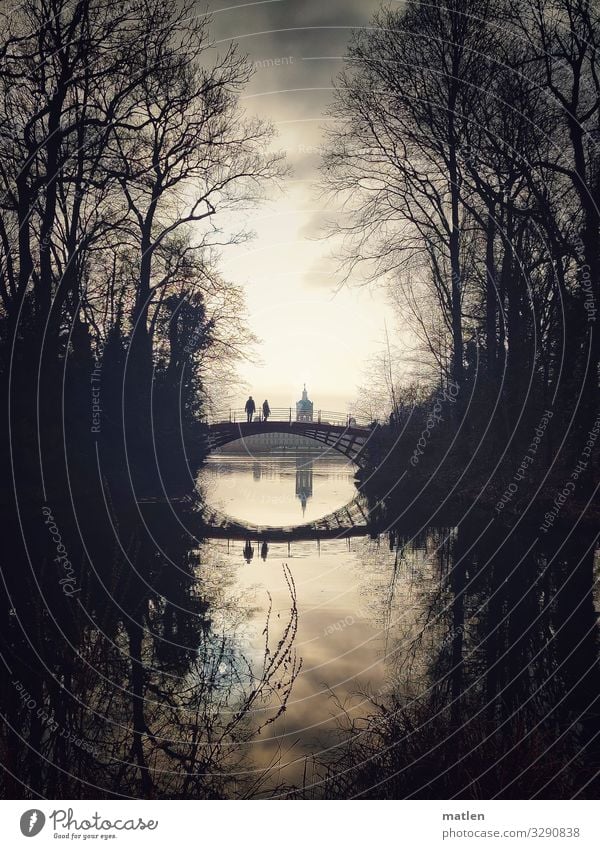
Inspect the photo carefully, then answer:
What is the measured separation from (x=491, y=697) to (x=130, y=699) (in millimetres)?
4163

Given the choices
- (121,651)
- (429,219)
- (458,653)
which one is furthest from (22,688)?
(429,219)

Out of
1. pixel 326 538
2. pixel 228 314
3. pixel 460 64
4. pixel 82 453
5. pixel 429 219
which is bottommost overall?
pixel 326 538

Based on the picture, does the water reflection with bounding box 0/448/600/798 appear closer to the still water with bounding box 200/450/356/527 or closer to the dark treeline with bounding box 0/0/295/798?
the dark treeline with bounding box 0/0/295/798

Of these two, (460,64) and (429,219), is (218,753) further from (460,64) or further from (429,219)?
(429,219)

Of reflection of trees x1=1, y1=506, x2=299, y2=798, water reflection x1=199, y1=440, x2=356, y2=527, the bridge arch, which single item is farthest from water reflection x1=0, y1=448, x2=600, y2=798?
the bridge arch

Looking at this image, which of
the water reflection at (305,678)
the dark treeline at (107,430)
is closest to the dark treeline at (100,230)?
the dark treeline at (107,430)

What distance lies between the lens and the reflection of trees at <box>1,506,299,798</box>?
5.42m

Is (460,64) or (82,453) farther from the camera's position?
(82,453)

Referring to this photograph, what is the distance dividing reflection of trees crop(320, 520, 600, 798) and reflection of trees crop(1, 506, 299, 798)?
1.20 metres

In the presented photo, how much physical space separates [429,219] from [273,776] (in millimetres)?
23121

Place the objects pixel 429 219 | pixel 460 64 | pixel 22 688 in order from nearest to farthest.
Result: pixel 22 688 < pixel 460 64 < pixel 429 219

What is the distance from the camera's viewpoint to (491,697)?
290 inches

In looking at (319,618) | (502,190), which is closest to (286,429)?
(502,190)
